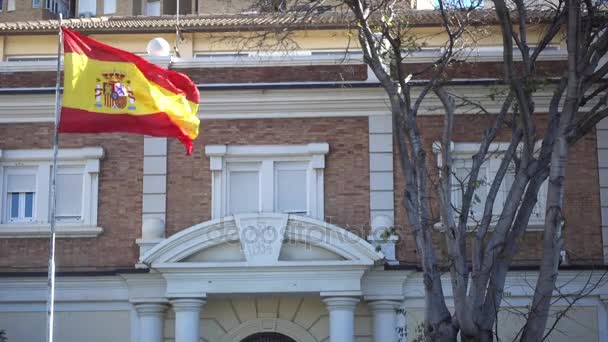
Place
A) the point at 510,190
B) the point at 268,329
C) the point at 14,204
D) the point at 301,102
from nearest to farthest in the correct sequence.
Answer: the point at 510,190, the point at 268,329, the point at 301,102, the point at 14,204

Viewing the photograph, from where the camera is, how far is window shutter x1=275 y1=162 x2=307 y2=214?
2167cm

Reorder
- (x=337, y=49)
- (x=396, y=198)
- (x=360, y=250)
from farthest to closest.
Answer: (x=337, y=49), (x=396, y=198), (x=360, y=250)

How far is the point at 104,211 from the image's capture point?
21.7m

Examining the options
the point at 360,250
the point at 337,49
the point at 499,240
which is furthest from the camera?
the point at 337,49

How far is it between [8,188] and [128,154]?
2388 mm

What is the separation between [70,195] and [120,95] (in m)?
3.65

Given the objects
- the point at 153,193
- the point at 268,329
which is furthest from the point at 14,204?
the point at 268,329

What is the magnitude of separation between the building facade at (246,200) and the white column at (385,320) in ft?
0.07

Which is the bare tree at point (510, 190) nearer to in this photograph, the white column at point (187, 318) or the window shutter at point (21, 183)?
the white column at point (187, 318)

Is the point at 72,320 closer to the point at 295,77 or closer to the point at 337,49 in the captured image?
the point at 295,77

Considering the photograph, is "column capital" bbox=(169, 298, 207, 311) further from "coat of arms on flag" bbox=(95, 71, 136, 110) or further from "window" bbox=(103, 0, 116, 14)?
"window" bbox=(103, 0, 116, 14)

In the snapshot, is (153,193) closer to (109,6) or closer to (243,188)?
(243,188)

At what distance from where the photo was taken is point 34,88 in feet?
71.7

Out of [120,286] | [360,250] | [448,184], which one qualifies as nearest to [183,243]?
[120,286]
